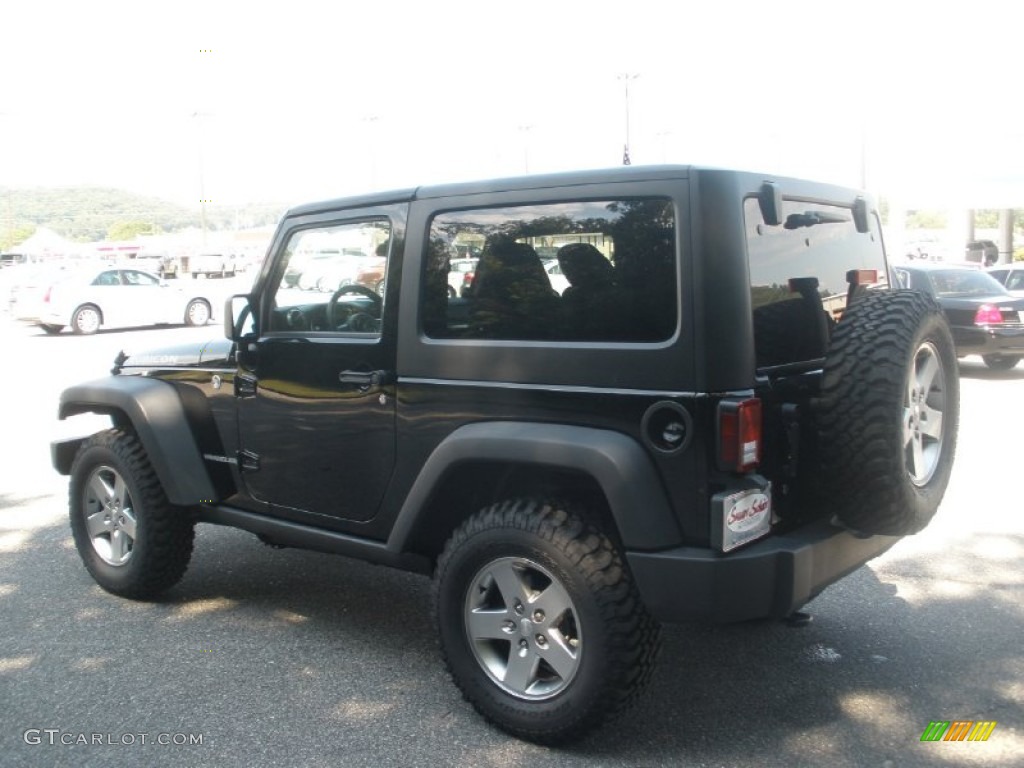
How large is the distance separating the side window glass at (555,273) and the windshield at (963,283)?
10820mm

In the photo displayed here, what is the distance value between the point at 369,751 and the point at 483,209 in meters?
1.92

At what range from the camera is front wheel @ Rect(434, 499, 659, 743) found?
3.17 m

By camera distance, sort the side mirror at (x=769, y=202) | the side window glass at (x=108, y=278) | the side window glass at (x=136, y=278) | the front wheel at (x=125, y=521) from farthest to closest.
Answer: the side window glass at (x=136, y=278)
the side window glass at (x=108, y=278)
the front wheel at (x=125, y=521)
the side mirror at (x=769, y=202)

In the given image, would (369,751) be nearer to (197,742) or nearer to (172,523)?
(197,742)

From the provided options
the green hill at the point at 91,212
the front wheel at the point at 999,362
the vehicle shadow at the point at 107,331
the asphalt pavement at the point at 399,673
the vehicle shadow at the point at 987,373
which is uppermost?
the green hill at the point at 91,212

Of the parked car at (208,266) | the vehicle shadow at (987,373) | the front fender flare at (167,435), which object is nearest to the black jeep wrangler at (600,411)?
the front fender flare at (167,435)

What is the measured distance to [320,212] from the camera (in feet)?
13.7

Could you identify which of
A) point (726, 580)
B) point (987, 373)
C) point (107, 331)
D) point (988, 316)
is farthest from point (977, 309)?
point (107, 331)

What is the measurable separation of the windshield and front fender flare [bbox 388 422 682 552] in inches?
436

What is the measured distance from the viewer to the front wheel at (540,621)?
10.4 ft

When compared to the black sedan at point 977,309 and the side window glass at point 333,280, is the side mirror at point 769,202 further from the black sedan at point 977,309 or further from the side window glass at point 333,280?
the black sedan at point 977,309

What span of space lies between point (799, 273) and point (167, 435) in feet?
9.27

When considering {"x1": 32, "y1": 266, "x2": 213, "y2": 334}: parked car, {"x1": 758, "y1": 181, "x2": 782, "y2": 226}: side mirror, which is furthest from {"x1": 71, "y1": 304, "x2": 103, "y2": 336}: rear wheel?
{"x1": 758, "y1": 181, "x2": 782, "y2": 226}: side mirror

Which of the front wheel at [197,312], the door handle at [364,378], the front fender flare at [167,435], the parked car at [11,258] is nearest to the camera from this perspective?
the door handle at [364,378]
